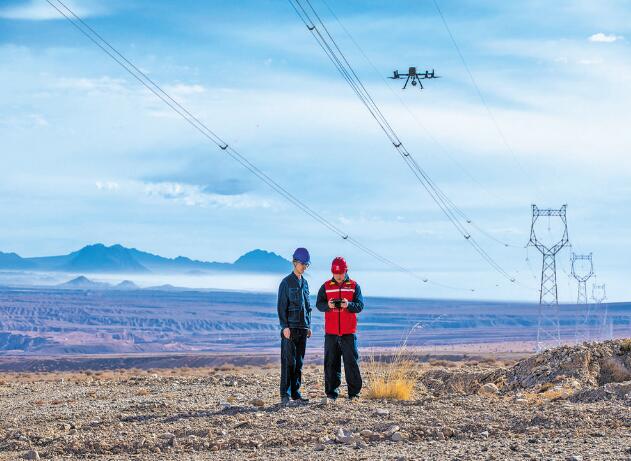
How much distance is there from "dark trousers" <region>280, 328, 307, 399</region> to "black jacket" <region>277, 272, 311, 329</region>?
142 millimetres

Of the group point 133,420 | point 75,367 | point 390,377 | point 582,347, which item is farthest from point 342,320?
point 75,367

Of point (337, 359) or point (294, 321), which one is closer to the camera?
point (294, 321)

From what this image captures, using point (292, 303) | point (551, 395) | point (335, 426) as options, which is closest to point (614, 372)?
point (551, 395)

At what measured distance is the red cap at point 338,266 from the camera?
17125 millimetres

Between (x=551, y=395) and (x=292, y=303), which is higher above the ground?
(x=292, y=303)

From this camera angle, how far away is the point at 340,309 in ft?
56.3

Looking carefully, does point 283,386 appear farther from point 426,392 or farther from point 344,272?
point 426,392

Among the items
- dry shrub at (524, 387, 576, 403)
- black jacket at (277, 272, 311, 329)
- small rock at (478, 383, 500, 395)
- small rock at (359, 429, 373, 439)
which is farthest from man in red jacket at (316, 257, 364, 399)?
small rock at (359, 429, 373, 439)

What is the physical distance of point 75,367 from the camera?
15912 centimetres

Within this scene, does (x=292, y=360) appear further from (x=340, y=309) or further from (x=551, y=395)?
(x=551, y=395)

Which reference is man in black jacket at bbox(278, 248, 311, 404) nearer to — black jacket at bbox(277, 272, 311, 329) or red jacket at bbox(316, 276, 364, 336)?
black jacket at bbox(277, 272, 311, 329)

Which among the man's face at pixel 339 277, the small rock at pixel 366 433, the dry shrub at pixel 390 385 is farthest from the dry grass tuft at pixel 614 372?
the small rock at pixel 366 433

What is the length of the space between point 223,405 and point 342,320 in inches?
91.4

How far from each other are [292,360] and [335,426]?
3.07 m
